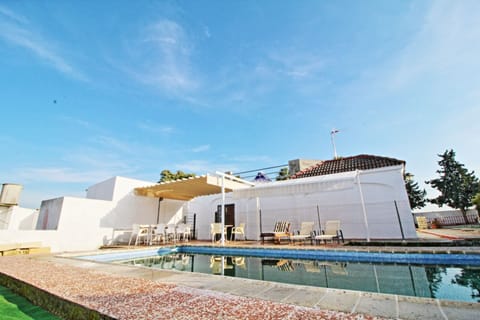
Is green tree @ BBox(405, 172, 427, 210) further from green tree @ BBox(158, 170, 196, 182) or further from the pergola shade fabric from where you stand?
green tree @ BBox(158, 170, 196, 182)

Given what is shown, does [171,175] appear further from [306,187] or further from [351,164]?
[306,187]

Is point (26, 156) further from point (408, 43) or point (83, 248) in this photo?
point (408, 43)

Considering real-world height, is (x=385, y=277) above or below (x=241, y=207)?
below

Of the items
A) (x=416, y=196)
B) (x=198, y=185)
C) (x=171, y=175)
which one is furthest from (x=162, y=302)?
(x=416, y=196)

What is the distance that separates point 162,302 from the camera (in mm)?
2729

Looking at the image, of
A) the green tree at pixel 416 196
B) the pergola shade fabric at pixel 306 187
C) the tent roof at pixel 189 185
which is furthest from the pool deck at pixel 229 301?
the green tree at pixel 416 196

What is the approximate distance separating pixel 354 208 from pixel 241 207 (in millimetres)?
7182

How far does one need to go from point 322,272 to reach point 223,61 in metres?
9.22

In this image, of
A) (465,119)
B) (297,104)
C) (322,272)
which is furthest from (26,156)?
(465,119)

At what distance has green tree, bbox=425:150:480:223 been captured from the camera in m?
25.0

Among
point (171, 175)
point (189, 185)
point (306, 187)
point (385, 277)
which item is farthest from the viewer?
point (171, 175)

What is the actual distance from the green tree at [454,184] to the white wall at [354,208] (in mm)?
21553

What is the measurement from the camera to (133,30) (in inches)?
326

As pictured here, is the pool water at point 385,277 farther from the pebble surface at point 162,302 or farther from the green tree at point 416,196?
the green tree at point 416,196
